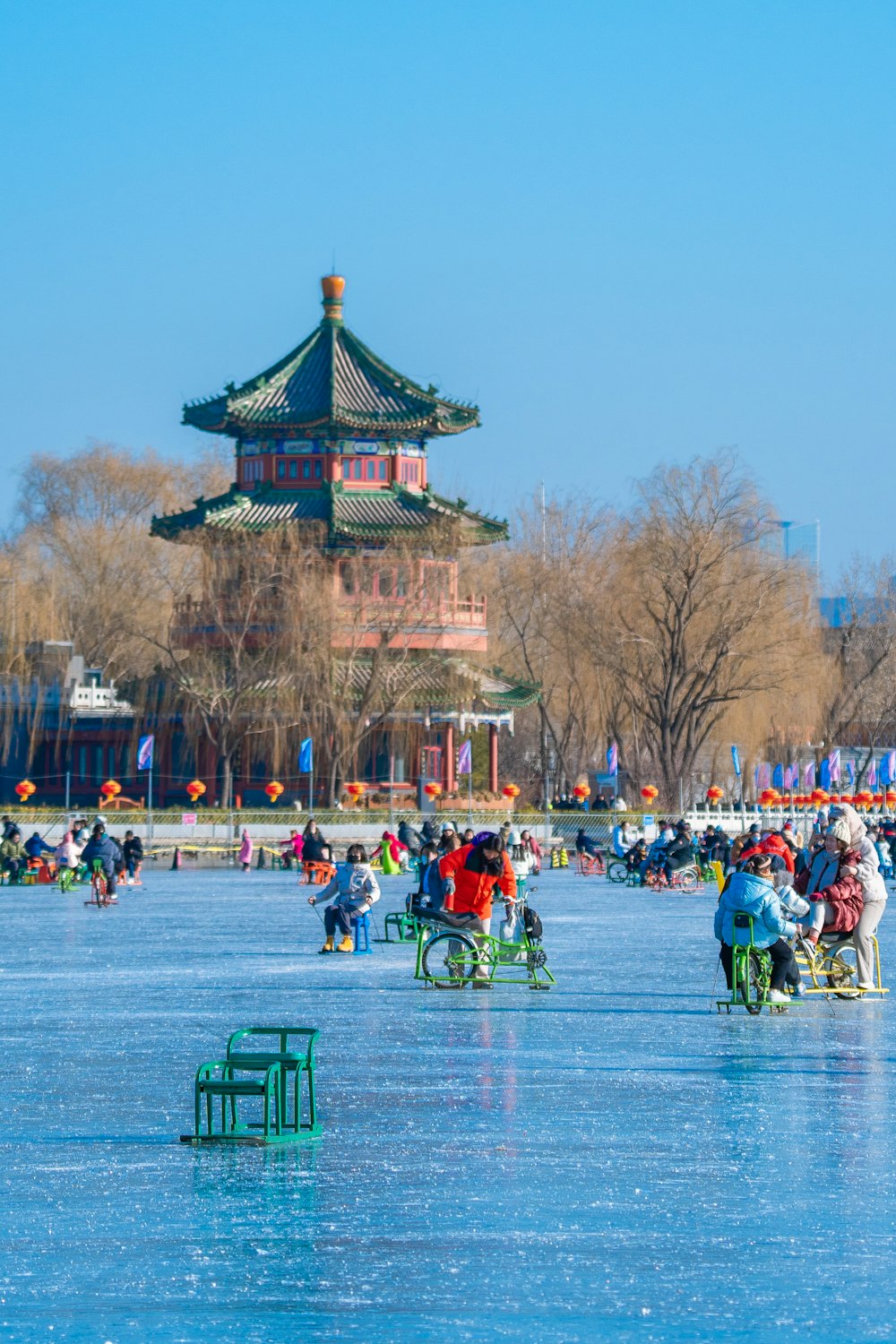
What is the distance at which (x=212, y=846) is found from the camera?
53188mm

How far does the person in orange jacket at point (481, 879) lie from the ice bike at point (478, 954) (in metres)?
0.17

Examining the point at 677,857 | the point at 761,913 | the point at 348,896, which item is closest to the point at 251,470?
the point at 677,857

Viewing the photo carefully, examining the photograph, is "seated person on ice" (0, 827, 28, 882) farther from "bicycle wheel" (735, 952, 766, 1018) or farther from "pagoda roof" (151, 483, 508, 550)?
"bicycle wheel" (735, 952, 766, 1018)

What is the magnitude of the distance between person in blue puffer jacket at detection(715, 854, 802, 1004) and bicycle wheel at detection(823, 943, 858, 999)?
105cm

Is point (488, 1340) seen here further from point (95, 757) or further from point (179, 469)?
point (179, 469)

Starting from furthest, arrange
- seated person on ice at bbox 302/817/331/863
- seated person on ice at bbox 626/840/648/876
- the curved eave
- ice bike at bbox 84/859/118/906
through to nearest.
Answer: the curved eave < seated person on ice at bbox 626/840/648/876 < seated person on ice at bbox 302/817/331/863 < ice bike at bbox 84/859/118/906

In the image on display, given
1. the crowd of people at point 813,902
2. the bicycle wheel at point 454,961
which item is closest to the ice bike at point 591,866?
the bicycle wheel at point 454,961

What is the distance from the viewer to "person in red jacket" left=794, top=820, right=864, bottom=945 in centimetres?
1733

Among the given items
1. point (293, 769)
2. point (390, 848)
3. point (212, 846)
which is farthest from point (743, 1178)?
point (293, 769)

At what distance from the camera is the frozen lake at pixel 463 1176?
7.36m

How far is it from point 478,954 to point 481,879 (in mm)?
660

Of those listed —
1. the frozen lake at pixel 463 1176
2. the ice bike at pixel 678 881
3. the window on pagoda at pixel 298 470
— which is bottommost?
the frozen lake at pixel 463 1176

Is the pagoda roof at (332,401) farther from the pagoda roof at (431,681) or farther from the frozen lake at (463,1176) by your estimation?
the frozen lake at (463,1176)

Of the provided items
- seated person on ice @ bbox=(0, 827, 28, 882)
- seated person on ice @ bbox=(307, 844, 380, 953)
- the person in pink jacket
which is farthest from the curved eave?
seated person on ice @ bbox=(307, 844, 380, 953)
